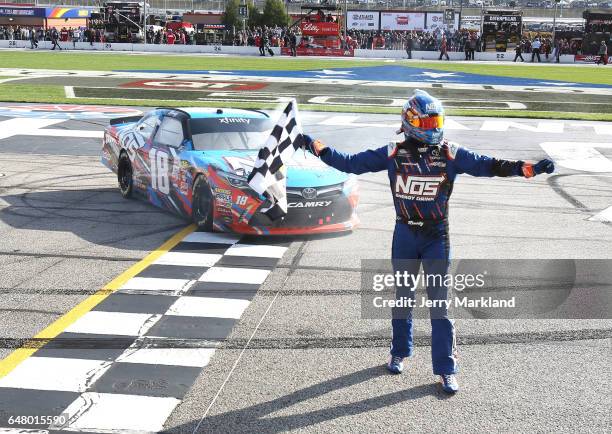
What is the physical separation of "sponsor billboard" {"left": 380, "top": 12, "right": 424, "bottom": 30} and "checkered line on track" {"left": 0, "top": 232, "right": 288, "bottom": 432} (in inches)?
2623

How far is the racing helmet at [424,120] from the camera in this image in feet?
17.8

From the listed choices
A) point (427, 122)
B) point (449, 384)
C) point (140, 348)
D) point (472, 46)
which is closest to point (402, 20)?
point (472, 46)

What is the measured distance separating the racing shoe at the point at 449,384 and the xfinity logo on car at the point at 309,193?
426cm

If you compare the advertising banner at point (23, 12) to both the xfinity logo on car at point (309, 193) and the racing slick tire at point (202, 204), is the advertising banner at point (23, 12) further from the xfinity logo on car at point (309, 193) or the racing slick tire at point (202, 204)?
the xfinity logo on car at point (309, 193)

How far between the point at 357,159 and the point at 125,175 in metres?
6.63

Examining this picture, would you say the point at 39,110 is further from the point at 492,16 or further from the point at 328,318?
the point at 492,16

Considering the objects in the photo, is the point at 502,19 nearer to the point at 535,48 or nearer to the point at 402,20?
the point at 535,48

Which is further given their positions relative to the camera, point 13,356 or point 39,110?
point 39,110

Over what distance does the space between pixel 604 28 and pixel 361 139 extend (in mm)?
40549

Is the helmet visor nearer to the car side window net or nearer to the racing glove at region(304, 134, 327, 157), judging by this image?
the racing glove at region(304, 134, 327, 157)

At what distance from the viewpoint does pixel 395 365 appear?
558cm

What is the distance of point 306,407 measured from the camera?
16.4 feet

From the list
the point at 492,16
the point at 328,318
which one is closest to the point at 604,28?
the point at 492,16

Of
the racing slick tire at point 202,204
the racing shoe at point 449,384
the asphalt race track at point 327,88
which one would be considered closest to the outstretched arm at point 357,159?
the racing shoe at point 449,384
